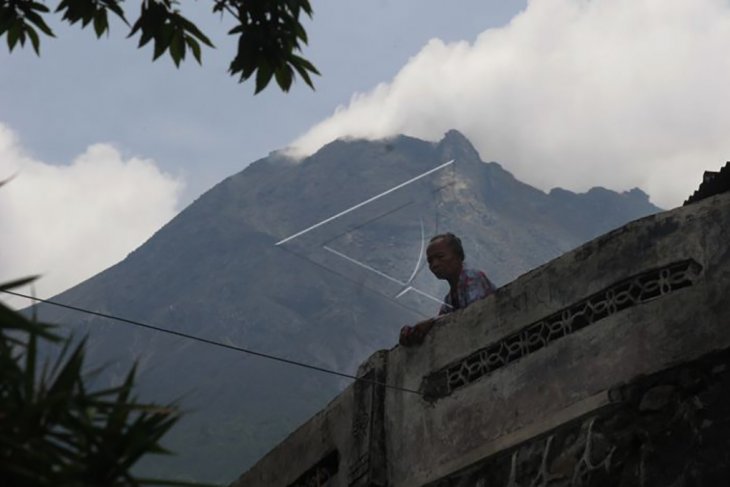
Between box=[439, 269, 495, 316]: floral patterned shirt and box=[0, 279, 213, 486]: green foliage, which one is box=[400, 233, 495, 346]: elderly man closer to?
box=[439, 269, 495, 316]: floral patterned shirt

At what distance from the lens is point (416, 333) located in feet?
35.1

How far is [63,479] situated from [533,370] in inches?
195

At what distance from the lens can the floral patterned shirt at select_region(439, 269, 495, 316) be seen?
1078cm

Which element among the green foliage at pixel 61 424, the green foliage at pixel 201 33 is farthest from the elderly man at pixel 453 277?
the green foliage at pixel 61 424

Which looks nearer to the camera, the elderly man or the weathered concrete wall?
the weathered concrete wall

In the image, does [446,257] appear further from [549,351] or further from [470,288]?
[549,351]

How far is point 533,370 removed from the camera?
952cm

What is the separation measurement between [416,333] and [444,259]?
1.89ft

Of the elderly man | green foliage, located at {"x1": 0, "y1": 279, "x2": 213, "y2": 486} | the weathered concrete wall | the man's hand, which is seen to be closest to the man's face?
the elderly man

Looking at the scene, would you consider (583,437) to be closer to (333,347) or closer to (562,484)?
(562,484)

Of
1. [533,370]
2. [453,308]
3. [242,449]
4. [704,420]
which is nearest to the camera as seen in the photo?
A: [704,420]

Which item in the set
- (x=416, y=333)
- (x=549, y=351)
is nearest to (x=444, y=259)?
(x=416, y=333)

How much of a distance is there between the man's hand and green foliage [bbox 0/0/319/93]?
2610mm

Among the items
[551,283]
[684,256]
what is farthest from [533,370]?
[684,256]
